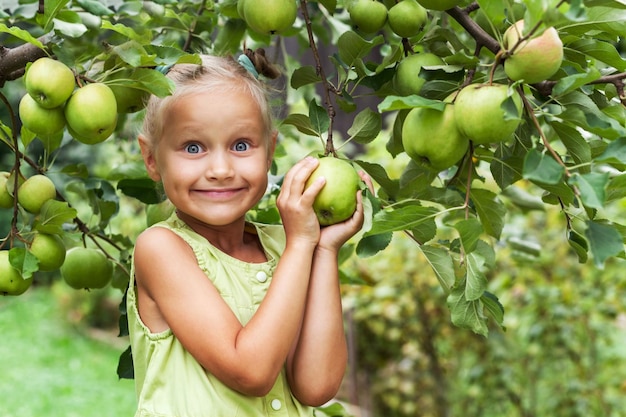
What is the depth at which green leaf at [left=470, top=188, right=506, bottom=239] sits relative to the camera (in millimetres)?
1285

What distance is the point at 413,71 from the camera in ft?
3.95

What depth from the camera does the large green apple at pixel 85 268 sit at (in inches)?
62.5

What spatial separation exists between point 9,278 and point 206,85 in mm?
467

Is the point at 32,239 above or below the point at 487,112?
below

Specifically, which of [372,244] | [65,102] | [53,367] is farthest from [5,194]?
[53,367]

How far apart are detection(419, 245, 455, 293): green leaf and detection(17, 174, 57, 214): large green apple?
0.68 m

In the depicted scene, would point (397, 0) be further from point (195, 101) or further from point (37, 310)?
point (37, 310)

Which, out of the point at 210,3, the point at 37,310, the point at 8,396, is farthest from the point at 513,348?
the point at 37,310

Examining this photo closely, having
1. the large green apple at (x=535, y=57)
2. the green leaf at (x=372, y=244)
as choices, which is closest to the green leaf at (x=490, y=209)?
the green leaf at (x=372, y=244)

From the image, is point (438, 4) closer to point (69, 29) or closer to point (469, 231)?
point (469, 231)

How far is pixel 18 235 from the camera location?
4.54ft

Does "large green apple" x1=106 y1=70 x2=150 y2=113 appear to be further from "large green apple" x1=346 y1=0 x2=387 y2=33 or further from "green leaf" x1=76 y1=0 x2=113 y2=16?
"large green apple" x1=346 y1=0 x2=387 y2=33

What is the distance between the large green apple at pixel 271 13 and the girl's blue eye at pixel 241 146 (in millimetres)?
194

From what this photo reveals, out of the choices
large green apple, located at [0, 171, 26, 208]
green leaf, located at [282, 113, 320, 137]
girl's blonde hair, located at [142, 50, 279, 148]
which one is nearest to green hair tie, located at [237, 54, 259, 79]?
girl's blonde hair, located at [142, 50, 279, 148]
